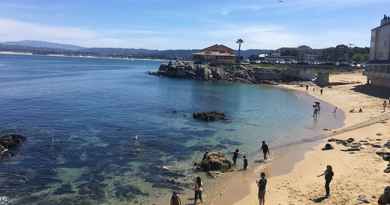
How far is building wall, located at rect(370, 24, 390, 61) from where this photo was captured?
92.7 metres

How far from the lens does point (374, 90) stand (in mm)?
82438

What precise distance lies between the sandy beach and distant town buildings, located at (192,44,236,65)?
106813mm

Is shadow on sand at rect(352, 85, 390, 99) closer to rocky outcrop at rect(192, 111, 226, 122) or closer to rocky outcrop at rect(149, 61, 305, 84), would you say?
rocky outcrop at rect(192, 111, 226, 122)

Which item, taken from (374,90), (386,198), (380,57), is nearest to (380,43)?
(380,57)

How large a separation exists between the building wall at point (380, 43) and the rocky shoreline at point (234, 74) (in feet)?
75.5

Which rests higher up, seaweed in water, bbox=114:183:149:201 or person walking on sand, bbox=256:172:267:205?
person walking on sand, bbox=256:172:267:205

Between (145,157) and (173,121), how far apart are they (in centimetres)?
1862

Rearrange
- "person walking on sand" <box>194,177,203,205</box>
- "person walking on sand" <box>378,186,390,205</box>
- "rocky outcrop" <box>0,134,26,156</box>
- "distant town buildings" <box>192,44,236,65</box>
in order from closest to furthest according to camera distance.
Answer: "person walking on sand" <box>378,186,390,205</box>, "person walking on sand" <box>194,177,203,205</box>, "rocky outcrop" <box>0,134,26,156</box>, "distant town buildings" <box>192,44,236,65</box>

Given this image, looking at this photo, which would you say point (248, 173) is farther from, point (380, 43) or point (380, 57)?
point (380, 43)

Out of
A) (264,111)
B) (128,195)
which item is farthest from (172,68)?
(128,195)

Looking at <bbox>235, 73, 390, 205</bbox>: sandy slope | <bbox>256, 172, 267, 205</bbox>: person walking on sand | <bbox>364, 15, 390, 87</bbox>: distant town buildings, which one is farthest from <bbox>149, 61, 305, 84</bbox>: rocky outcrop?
<bbox>256, 172, 267, 205</bbox>: person walking on sand

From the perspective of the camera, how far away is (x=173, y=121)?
178ft

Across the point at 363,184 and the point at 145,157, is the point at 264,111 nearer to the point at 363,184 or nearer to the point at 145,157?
the point at 145,157

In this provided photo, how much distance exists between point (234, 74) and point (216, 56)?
87.6 feet
